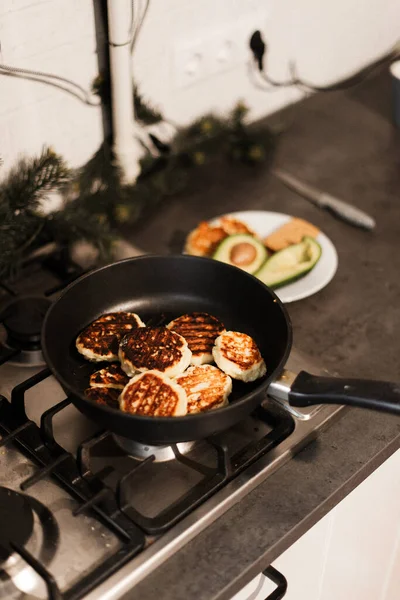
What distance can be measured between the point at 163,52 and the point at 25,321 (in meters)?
0.56

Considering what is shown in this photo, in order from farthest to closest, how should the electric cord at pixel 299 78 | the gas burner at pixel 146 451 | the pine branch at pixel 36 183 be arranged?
the electric cord at pixel 299 78
the pine branch at pixel 36 183
the gas burner at pixel 146 451

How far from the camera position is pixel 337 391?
2.50ft

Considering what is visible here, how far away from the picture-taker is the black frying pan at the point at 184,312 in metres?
0.73

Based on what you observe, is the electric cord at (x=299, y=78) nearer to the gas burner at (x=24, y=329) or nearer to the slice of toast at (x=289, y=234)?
the slice of toast at (x=289, y=234)

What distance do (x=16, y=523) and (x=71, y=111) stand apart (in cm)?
66

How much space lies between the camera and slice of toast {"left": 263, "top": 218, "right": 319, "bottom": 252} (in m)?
1.18

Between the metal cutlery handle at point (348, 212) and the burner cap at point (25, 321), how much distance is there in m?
0.56

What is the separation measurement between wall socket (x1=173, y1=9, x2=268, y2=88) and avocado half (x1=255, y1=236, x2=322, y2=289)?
15.2 inches

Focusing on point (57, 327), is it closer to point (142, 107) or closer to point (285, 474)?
point (285, 474)

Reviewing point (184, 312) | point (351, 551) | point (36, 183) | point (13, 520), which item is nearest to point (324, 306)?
point (184, 312)

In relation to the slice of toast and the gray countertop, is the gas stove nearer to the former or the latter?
the gray countertop

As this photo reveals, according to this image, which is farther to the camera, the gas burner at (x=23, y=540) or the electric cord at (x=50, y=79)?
the electric cord at (x=50, y=79)

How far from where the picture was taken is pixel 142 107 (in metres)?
1.23

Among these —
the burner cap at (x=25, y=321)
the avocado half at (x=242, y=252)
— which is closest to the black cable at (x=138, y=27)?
the avocado half at (x=242, y=252)
